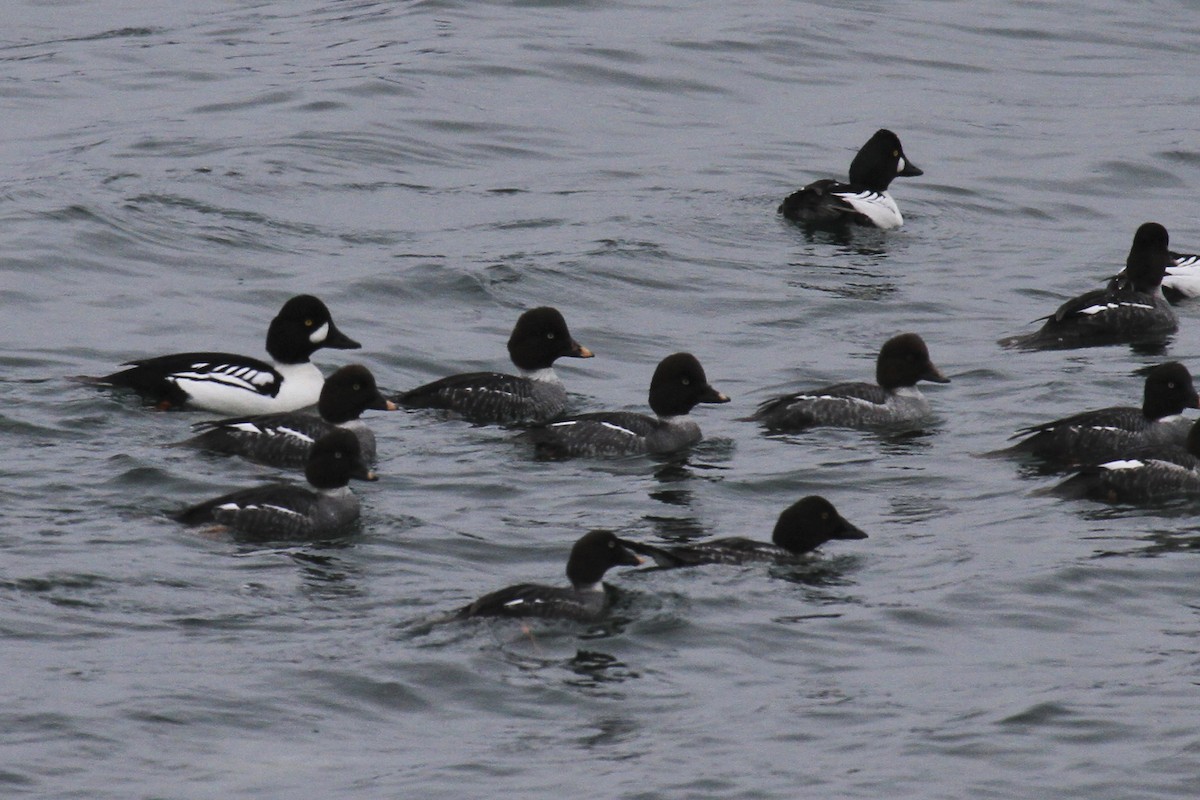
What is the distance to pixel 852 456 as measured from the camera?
14.5 m

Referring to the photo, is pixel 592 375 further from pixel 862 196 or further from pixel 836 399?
pixel 862 196

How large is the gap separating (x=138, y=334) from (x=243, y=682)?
788 centimetres

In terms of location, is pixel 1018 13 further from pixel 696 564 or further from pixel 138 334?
pixel 696 564

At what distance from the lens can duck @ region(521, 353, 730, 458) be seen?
14.3 meters

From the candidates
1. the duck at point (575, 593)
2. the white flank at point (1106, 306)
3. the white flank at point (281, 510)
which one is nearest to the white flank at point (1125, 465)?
the duck at point (575, 593)

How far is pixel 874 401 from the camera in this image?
15312 millimetres

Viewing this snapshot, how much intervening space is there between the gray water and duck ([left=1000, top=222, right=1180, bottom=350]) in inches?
15.1

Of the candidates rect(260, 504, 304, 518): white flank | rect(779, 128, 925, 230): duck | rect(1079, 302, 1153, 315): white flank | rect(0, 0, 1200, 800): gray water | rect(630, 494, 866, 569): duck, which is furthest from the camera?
rect(779, 128, 925, 230): duck

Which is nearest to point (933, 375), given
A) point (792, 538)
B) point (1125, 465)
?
point (1125, 465)

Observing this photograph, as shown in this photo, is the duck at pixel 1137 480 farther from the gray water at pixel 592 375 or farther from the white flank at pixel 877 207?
the white flank at pixel 877 207

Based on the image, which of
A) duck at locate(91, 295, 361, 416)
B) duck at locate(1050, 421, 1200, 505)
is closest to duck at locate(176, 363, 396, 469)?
duck at locate(91, 295, 361, 416)

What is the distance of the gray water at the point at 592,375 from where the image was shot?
9.63 meters

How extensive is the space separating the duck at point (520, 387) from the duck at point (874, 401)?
Result: 146cm

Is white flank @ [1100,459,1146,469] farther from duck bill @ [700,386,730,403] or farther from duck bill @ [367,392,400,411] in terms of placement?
duck bill @ [367,392,400,411]
